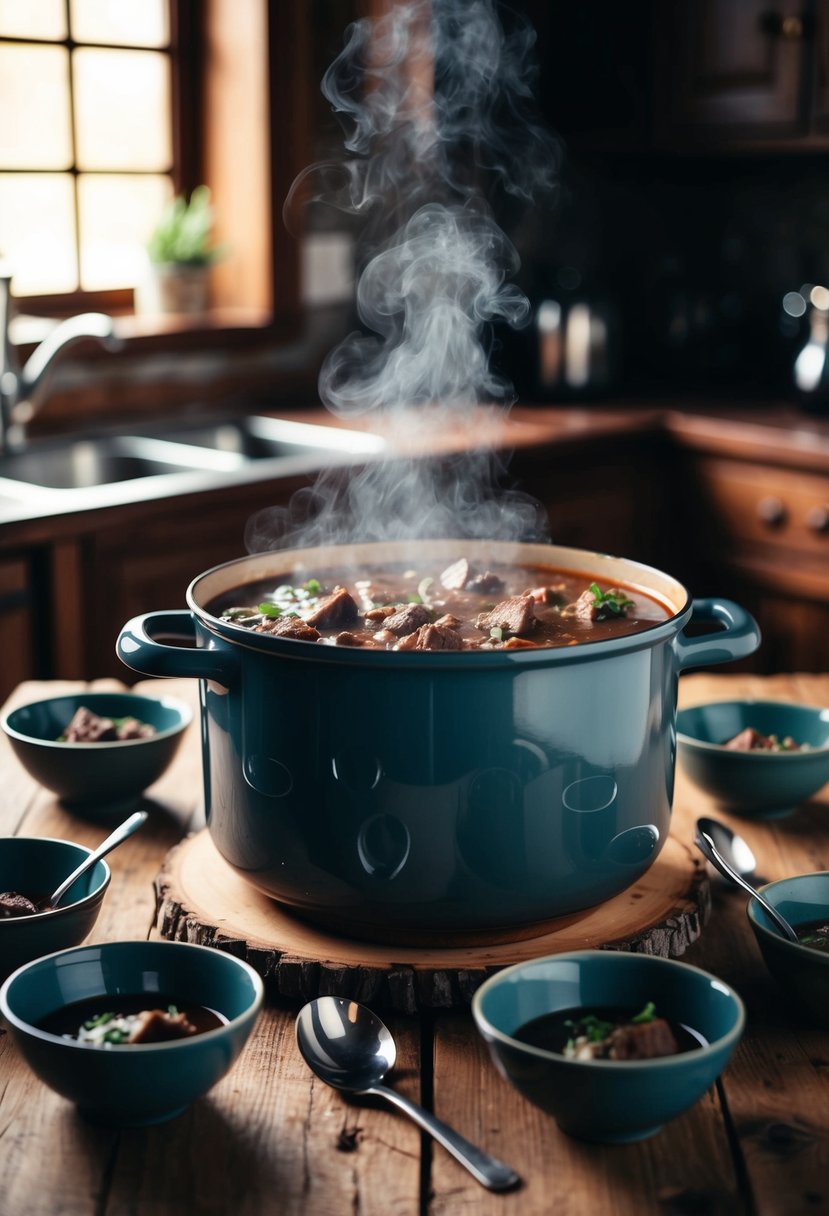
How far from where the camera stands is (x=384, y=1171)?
858 mm

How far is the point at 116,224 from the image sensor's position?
3.51 meters

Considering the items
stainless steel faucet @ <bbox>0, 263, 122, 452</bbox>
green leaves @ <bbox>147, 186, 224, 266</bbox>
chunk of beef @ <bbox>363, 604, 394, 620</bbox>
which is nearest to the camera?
chunk of beef @ <bbox>363, 604, 394, 620</bbox>

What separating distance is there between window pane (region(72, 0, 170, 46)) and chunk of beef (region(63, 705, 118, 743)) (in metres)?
2.39

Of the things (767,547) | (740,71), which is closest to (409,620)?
(767,547)

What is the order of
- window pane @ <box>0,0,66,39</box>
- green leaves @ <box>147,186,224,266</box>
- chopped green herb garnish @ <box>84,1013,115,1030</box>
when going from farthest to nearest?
green leaves @ <box>147,186,224,266</box> → window pane @ <box>0,0,66,39</box> → chopped green herb garnish @ <box>84,1013,115,1030</box>

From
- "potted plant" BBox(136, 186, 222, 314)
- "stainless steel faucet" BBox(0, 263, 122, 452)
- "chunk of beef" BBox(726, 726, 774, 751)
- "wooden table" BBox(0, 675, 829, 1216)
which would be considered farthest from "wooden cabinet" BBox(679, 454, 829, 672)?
"wooden table" BBox(0, 675, 829, 1216)

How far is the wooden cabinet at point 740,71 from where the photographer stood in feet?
10.7

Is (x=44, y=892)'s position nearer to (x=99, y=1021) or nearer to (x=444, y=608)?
(x=99, y=1021)

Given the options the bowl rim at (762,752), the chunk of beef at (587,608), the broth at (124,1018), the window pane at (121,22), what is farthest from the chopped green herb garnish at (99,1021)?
the window pane at (121,22)

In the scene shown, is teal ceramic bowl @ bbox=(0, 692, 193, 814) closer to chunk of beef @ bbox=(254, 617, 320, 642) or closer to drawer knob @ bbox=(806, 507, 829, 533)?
chunk of beef @ bbox=(254, 617, 320, 642)

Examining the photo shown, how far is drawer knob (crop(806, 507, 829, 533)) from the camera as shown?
3.04 metres

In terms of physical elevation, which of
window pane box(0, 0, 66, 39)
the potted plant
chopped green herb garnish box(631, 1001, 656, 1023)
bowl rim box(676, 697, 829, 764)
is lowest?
chopped green herb garnish box(631, 1001, 656, 1023)

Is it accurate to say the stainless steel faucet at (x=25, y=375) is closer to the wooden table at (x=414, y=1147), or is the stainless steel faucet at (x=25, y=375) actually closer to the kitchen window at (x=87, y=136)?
the kitchen window at (x=87, y=136)

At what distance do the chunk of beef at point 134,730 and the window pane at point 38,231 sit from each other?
211cm
